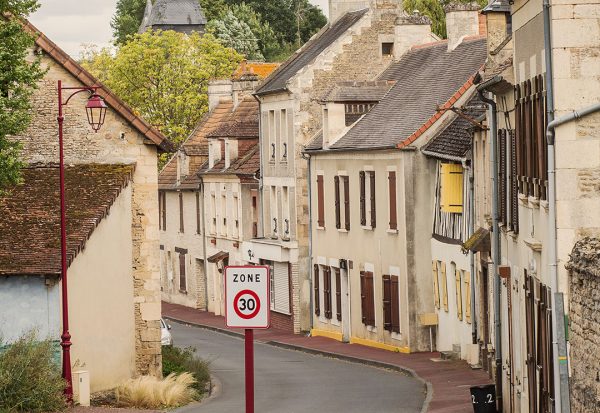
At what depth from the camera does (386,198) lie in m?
43.9

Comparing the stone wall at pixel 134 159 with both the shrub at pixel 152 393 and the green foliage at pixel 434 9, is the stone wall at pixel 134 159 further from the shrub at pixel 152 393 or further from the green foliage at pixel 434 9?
the green foliage at pixel 434 9

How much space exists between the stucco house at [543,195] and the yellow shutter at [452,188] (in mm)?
10588

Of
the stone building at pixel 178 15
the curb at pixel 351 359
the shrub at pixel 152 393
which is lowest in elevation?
the curb at pixel 351 359

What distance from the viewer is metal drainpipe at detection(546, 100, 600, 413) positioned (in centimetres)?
1792

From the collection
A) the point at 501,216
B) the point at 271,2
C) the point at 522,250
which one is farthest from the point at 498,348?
the point at 271,2

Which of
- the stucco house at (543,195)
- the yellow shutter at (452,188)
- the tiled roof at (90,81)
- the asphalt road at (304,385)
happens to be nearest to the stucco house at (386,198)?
the yellow shutter at (452,188)

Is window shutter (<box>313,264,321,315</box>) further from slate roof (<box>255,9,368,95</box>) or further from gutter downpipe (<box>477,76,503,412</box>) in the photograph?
gutter downpipe (<box>477,76,503,412</box>)

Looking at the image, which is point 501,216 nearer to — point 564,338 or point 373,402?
point 373,402

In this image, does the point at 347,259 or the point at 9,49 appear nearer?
the point at 9,49

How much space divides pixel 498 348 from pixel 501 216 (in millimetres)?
2389

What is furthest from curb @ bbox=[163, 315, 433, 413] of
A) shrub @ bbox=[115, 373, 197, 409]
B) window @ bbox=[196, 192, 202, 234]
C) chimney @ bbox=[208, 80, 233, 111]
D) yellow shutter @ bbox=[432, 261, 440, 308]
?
→ chimney @ bbox=[208, 80, 233, 111]

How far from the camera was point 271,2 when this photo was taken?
117 meters

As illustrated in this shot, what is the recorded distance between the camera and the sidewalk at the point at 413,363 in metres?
30.9

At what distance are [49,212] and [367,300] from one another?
51.8ft
